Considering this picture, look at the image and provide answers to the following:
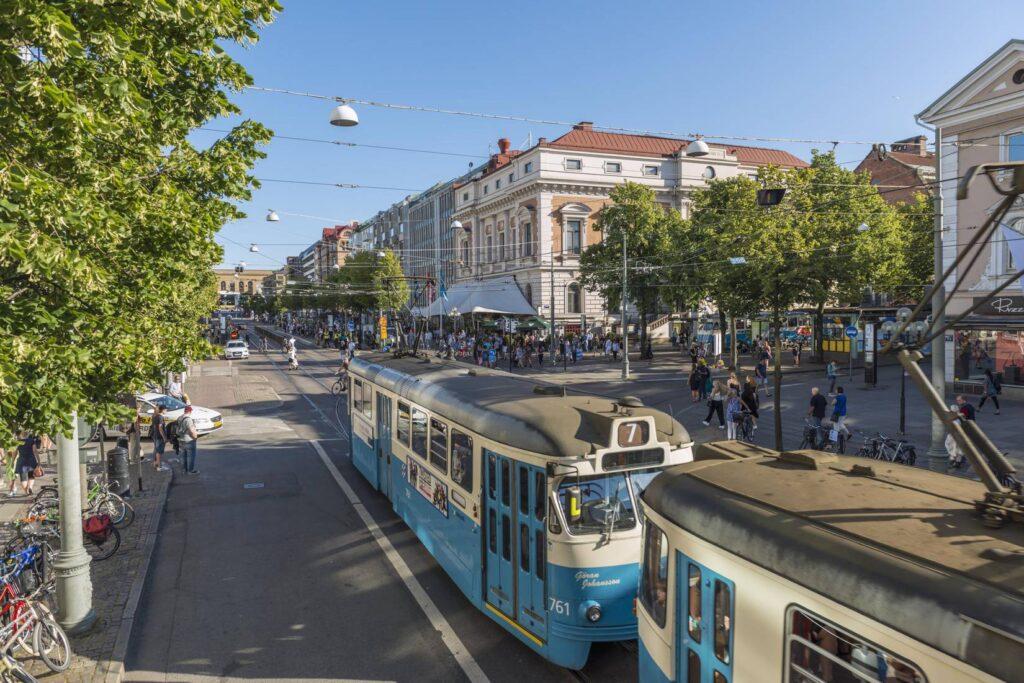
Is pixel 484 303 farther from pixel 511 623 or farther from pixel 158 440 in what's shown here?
pixel 511 623

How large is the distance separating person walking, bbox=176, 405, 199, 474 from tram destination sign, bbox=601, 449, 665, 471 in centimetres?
1281

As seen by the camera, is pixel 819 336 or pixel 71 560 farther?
pixel 819 336

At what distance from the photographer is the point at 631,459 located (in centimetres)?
705

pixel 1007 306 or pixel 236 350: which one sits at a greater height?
pixel 1007 306

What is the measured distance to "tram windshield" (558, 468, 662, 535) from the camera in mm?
6785

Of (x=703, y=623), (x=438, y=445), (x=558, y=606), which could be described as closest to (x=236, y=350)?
(x=438, y=445)

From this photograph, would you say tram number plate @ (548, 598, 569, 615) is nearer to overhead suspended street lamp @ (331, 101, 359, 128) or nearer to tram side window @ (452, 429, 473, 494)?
tram side window @ (452, 429, 473, 494)

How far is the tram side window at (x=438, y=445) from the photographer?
30.7 feet

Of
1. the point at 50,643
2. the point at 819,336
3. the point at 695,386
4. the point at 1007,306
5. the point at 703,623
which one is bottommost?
the point at 50,643

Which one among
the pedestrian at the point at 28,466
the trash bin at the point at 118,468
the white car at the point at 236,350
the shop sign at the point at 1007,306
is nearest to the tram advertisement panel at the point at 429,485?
the trash bin at the point at 118,468

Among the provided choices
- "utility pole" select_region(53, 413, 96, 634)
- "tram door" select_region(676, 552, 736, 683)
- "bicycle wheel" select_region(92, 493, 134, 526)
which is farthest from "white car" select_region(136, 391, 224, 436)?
"tram door" select_region(676, 552, 736, 683)

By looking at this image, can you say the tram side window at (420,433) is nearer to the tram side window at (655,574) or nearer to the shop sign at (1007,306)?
the tram side window at (655,574)

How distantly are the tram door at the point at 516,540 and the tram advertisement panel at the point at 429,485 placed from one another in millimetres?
1540

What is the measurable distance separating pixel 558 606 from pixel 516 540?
0.82 meters
